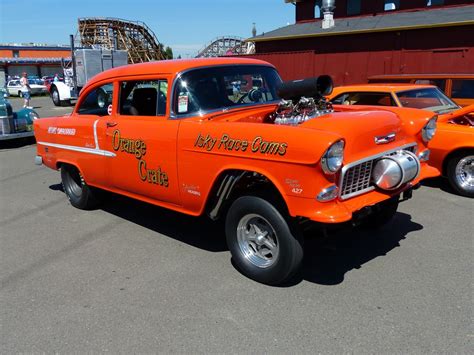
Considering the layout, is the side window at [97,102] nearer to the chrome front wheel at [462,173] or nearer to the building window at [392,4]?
the chrome front wheel at [462,173]

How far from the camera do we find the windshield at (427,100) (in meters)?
6.55

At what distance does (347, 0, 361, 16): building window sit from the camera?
22.3m

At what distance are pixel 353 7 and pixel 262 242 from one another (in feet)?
72.6

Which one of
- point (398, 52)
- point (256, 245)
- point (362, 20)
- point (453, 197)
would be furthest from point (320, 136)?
point (362, 20)

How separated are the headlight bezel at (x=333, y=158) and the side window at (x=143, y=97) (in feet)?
6.04

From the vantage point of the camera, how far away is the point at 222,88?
165 inches

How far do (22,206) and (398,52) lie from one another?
46.8 feet

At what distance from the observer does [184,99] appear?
397cm

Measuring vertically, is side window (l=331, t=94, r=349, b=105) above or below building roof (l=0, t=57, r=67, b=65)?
below

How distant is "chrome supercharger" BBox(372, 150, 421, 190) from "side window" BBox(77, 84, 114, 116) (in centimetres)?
316

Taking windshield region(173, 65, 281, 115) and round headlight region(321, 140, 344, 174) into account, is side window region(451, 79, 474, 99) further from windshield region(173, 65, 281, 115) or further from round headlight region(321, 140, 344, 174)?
round headlight region(321, 140, 344, 174)

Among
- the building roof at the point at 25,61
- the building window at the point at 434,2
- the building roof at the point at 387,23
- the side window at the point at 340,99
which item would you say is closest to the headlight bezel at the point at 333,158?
the side window at the point at 340,99

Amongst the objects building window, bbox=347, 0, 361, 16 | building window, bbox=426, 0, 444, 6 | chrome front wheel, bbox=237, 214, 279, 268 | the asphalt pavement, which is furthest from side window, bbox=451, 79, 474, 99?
building window, bbox=347, 0, 361, 16

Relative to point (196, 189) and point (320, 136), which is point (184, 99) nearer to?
point (196, 189)
